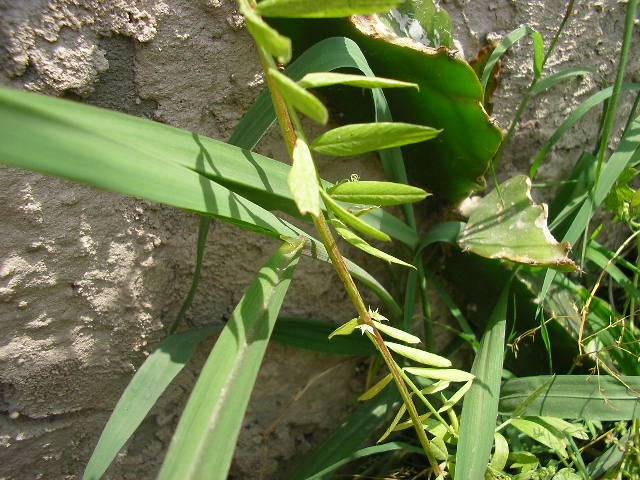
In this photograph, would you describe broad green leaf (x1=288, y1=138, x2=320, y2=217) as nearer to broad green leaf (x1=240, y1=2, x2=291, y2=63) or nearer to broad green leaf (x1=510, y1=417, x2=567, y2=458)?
broad green leaf (x1=240, y1=2, x2=291, y2=63)

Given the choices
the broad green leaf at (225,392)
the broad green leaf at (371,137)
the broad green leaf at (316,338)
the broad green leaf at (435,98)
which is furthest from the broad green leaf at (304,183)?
the broad green leaf at (316,338)

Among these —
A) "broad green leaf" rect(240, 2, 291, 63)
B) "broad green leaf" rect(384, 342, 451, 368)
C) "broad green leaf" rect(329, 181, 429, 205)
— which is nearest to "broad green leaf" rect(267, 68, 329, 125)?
"broad green leaf" rect(240, 2, 291, 63)

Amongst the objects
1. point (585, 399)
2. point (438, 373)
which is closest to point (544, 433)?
point (585, 399)

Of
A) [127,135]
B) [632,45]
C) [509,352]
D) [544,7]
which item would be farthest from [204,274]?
[632,45]

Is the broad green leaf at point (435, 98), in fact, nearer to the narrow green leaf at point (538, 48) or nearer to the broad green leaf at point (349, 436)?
the narrow green leaf at point (538, 48)

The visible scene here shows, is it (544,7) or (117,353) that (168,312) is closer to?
(117,353)

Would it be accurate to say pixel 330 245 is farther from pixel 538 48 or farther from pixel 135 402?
pixel 538 48
